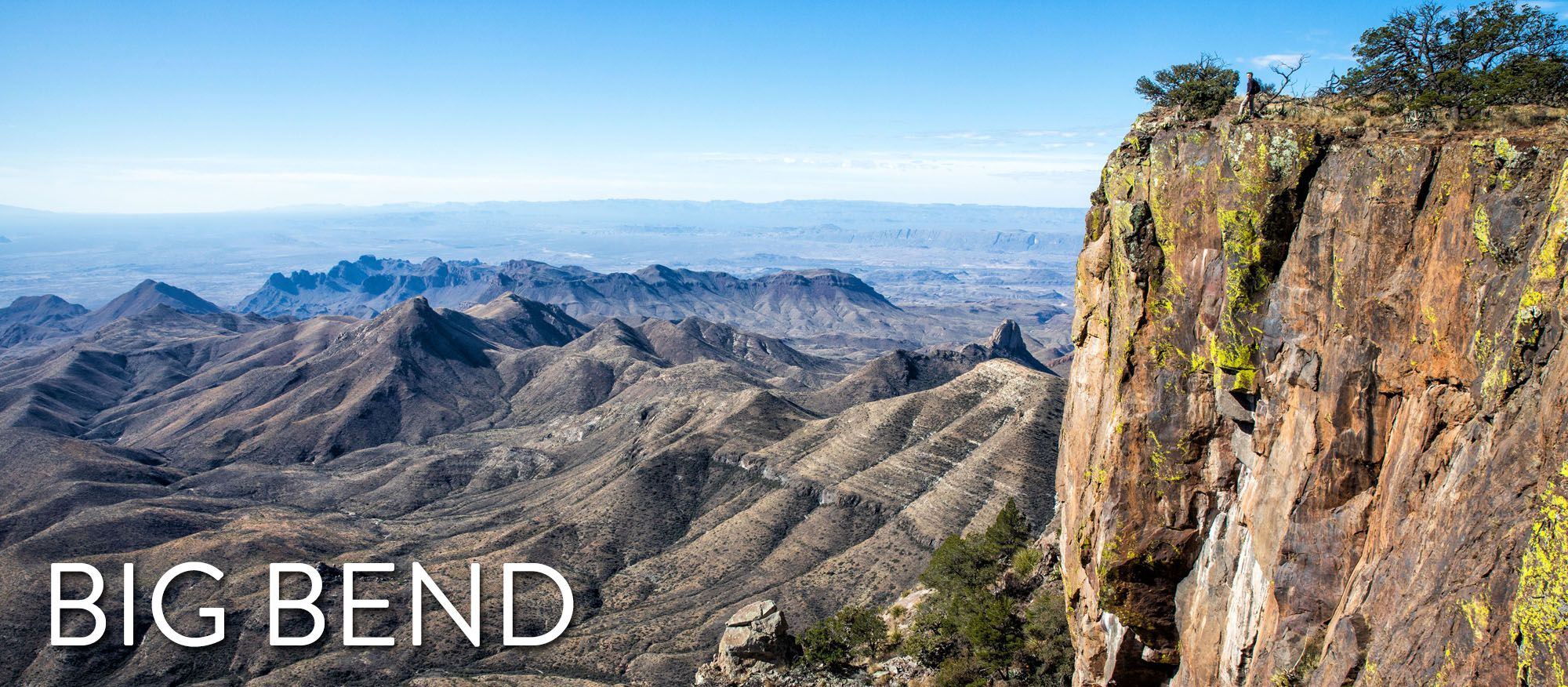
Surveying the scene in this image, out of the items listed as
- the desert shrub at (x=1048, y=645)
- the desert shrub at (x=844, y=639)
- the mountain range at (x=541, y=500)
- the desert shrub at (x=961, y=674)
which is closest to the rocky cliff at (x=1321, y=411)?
the desert shrub at (x=1048, y=645)

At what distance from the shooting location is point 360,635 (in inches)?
2842

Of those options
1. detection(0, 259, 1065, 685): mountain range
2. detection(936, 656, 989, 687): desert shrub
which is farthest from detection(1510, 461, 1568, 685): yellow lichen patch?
detection(0, 259, 1065, 685): mountain range

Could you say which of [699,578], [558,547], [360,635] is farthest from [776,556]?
[360,635]

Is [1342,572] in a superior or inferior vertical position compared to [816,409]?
superior

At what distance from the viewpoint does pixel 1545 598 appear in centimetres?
1469

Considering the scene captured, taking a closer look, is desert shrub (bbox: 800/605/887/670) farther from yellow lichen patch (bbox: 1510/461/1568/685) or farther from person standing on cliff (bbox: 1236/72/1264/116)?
yellow lichen patch (bbox: 1510/461/1568/685)

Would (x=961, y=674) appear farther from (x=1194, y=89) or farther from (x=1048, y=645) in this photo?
(x=1194, y=89)

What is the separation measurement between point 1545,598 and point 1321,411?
724cm

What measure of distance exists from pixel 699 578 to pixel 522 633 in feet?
54.8

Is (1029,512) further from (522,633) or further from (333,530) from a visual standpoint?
(333,530)

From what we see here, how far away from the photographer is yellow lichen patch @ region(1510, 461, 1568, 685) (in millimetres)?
14367

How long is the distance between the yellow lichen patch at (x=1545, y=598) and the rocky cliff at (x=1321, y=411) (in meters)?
0.04

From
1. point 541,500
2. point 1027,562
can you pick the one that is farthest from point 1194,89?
point 541,500

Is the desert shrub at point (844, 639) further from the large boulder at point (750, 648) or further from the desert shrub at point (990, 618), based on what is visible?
the desert shrub at point (990, 618)
